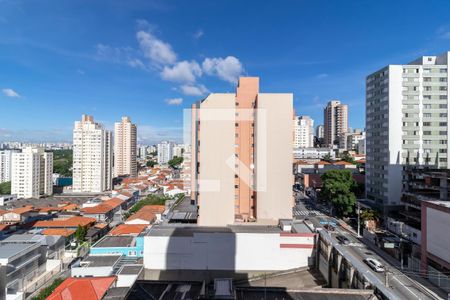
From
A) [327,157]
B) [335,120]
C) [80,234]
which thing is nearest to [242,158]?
[80,234]

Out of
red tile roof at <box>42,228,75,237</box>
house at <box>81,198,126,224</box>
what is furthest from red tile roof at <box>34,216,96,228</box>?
house at <box>81,198,126,224</box>

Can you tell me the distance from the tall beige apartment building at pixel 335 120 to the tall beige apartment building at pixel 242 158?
5418 cm

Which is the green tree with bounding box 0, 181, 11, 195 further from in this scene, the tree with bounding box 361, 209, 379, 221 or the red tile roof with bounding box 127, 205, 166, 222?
the tree with bounding box 361, 209, 379, 221

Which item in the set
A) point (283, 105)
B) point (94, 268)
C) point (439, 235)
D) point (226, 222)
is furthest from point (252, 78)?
Result: point (94, 268)

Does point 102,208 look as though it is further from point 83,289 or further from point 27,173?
point 27,173

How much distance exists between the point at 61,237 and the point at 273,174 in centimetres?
1190

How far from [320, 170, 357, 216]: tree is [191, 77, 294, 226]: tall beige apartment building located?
311 inches

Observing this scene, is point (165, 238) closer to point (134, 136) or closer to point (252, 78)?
point (252, 78)

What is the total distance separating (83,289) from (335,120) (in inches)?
2490

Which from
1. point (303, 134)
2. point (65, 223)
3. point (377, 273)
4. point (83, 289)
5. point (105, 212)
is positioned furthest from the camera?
point (303, 134)

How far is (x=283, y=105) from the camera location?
470 inches

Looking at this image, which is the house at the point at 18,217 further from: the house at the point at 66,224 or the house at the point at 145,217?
the house at the point at 145,217

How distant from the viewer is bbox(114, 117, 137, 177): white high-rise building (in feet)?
158

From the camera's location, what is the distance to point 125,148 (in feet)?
160
